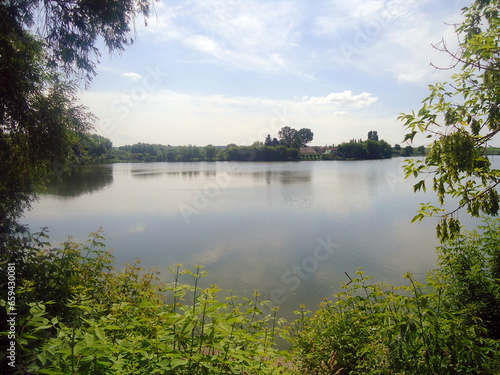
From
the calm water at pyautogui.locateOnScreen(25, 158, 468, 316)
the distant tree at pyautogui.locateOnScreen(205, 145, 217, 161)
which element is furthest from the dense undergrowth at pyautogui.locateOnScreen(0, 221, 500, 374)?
the distant tree at pyautogui.locateOnScreen(205, 145, 217, 161)

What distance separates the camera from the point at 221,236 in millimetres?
11547

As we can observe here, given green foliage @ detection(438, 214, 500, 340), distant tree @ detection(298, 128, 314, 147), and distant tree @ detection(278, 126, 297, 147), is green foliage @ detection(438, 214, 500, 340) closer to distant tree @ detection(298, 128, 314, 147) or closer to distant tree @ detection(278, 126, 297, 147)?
distant tree @ detection(278, 126, 297, 147)

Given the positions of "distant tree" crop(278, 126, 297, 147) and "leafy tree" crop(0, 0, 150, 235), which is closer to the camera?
"leafy tree" crop(0, 0, 150, 235)

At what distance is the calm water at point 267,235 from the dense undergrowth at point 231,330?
1822mm

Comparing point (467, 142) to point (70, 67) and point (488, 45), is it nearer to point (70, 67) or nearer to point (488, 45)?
point (488, 45)

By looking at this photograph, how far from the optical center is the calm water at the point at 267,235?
7.64 metres

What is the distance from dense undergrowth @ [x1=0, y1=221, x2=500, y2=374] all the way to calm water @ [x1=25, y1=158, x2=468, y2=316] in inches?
71.7

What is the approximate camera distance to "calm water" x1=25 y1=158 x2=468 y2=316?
25.1ft

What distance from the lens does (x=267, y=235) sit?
458 inches

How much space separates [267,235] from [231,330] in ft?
33.7

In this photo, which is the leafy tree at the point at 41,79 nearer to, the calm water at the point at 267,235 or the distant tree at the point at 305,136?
the calm water at the point at 267,235

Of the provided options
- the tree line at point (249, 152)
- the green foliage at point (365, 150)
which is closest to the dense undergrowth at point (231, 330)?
the tree line at point (249, 152)

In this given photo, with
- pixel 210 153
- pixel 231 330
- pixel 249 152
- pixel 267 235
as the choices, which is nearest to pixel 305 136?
pixel 249 152

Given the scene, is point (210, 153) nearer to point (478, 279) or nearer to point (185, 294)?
point (185, 294)
